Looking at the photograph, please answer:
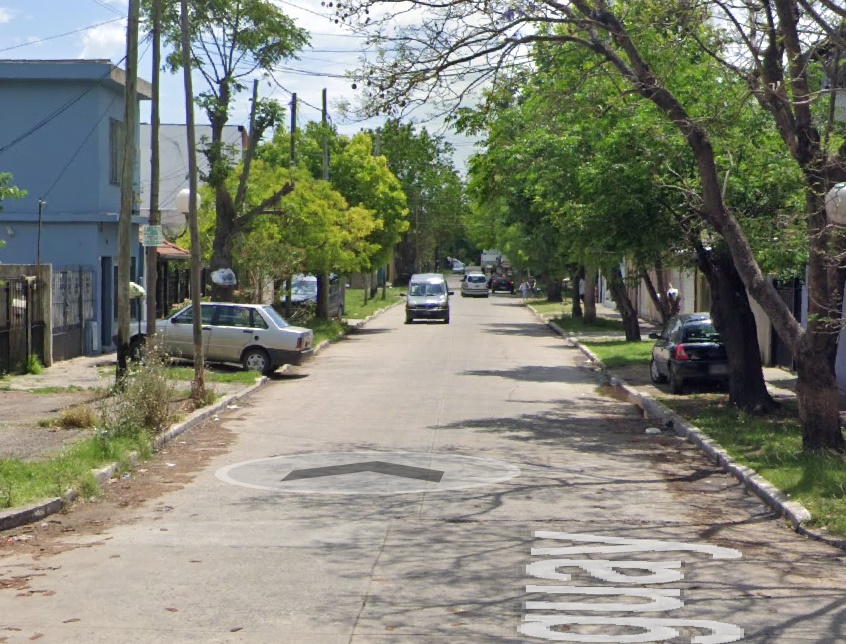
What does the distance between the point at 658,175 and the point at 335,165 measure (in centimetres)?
2862

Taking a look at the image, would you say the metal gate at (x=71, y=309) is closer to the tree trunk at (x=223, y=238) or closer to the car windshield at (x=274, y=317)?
the tree trunk at (x=223, y=238)

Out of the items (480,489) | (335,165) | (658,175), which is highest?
(335,165)

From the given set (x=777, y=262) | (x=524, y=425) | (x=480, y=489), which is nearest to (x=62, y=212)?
(x=524, y=425)

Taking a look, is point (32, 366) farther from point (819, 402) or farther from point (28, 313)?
point (819, 402)

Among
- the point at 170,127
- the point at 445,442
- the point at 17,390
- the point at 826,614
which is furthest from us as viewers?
the point at 170,127

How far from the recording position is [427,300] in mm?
48344

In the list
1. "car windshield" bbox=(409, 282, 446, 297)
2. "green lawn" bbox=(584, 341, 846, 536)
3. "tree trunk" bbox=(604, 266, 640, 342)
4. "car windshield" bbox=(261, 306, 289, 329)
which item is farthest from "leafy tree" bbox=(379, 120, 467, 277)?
"green lawn" bbox=(584, 341, 846, 536)

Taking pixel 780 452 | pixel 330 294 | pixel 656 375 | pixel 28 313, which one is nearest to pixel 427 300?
pixel 330 294

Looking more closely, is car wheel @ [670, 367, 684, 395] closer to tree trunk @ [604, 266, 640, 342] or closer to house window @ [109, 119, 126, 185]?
tree trunk @ [604, 266, 640, 342]

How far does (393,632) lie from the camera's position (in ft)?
22.6

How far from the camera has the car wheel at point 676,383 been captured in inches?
846

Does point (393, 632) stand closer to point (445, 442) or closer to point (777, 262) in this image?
point (445, 442)

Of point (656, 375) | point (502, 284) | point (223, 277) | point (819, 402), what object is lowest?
point (656, 375)

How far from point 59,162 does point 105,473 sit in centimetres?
1821
